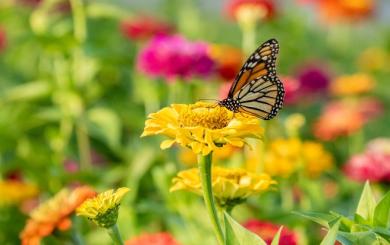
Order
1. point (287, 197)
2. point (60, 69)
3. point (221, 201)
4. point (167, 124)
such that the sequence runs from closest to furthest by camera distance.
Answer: point (167, 124), point (221, 201), point (287, 197), point (60, 69)

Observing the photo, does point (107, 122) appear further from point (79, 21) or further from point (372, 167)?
point (372, 167)

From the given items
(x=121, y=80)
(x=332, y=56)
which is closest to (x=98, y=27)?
(x=121, y=80)

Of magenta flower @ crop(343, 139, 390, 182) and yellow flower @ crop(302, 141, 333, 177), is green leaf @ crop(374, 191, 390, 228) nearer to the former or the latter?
magenta flower @ crop(343, 139, 390, 182)

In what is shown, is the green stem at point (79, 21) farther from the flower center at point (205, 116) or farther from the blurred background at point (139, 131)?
the flower center at point (205, 116)

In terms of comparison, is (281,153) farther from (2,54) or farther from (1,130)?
(2,54)

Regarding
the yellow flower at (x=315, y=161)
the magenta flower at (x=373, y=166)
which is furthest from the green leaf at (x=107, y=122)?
the magenta flower at (x=373, y=166)

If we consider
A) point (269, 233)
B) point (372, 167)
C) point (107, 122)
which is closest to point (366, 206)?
point (269, 233)

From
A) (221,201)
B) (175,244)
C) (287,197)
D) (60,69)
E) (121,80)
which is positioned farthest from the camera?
(121,80)
